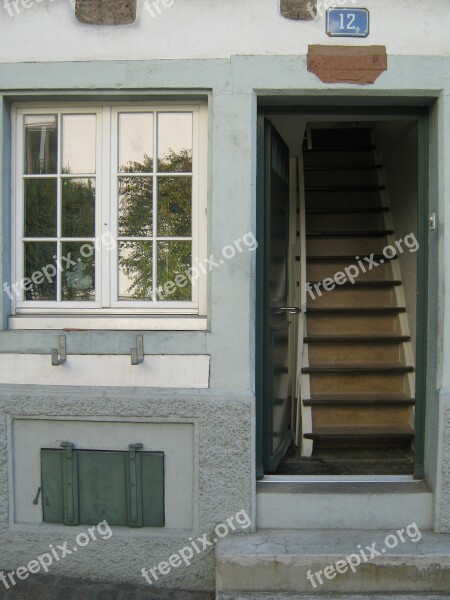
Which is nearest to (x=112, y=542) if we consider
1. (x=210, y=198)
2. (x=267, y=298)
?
(x=267, y=298)

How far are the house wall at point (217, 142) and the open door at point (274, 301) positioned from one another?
313mm

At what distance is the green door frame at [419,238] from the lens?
4.04m

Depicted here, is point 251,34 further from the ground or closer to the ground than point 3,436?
further from the ground

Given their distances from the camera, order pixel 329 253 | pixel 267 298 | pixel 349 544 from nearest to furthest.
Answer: pixel 349 544
pixel 267 298
pixel 329 253

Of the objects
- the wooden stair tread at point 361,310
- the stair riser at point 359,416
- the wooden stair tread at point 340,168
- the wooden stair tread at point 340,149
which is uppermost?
the wooden stair tread at point 340,149

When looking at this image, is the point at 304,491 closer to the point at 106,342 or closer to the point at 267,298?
the point at 267,298

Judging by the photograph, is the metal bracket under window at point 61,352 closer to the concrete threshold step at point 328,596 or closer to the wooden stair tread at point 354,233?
the concrete threshold step at point 328,596

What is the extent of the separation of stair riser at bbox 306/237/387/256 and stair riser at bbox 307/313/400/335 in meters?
0.83

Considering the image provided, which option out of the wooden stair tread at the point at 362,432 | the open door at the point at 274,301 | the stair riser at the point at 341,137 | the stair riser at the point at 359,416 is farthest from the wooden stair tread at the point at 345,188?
the wooden stair tread at the point at 362,432

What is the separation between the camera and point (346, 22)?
3811mm

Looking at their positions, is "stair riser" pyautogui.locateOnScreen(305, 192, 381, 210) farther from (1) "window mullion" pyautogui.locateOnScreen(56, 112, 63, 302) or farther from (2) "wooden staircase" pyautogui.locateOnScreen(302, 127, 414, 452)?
(1) "window mullion" pyautogui.locateOnScreen(56, 112, 63, 302)

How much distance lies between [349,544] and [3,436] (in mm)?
2344

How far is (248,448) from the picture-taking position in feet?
12.5

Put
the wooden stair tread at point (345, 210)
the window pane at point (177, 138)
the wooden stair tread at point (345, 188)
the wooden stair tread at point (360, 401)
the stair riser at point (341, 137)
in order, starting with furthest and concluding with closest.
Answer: the stair riser at point (341, 137), the wooden stair tread at point (345, 188), the wooden stair tread at point (345, 210), the wooden stair tread at point (360, 401), the window pane at point (177, 138)
